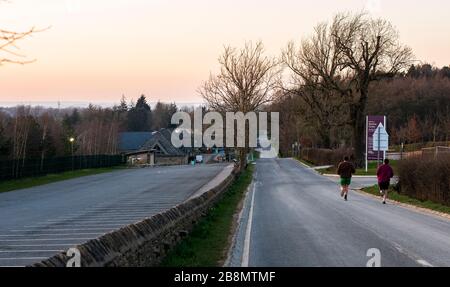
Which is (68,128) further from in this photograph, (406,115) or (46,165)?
(406,115)

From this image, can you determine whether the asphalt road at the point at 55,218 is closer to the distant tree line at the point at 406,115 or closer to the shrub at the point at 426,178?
the shrub at the point at 426,178

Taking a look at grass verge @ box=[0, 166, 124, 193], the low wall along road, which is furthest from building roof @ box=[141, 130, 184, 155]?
the low wall along road

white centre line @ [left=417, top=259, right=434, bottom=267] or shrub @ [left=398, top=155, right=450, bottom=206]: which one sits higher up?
shrub @ [left=398, top=155, right=450, bottom=206]

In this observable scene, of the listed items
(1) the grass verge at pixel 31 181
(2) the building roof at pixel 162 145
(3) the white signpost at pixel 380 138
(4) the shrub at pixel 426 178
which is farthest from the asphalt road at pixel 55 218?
(2) the building roof at pixel 162 145

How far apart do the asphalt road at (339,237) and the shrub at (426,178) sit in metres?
1.82

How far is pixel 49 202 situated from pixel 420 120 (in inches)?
3200

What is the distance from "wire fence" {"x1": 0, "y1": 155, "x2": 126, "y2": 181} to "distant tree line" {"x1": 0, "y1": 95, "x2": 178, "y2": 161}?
1.21m

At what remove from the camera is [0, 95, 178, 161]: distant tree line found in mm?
58500

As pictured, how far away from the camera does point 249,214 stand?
A: 887 inches

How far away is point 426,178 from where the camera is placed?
2605 cm

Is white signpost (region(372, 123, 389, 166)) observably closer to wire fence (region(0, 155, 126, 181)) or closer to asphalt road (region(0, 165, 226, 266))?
asphalt road (region(0, 165, 226, 266))

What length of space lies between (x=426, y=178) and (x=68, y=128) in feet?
269

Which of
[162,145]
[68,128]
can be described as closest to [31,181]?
[68,128]
